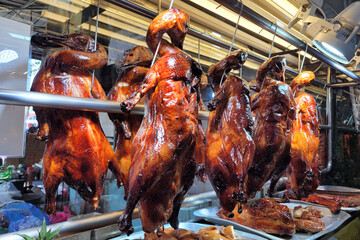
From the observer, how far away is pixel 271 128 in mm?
2566

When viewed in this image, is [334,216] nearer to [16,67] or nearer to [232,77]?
[232,77]

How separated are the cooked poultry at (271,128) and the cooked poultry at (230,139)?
1.66 ft

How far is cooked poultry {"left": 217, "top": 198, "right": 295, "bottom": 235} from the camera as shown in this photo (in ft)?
9.38

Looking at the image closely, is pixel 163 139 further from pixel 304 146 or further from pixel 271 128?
pixel 304 146

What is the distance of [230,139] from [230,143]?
0.03 metres

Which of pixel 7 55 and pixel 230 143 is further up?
pixel 7 55

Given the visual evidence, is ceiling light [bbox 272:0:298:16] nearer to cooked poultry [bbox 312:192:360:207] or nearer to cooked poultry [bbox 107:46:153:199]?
cooked poultry [bbox 107:46:153:199]

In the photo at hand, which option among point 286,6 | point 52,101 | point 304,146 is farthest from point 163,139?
point 286,6

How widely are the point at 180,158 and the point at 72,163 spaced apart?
27.4 inches

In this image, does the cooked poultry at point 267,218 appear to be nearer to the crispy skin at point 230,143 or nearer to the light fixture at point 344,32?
the crispy skin at point 230,143

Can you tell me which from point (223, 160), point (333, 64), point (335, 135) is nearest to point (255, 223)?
point (223, 160)

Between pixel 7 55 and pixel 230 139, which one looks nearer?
pixel 7 55

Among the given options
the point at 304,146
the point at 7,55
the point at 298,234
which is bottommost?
the point at 298,234

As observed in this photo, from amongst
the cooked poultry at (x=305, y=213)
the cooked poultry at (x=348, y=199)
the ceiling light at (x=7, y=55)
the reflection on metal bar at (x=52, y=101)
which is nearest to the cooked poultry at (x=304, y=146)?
the cooked poultry at (x=305, y=213)
